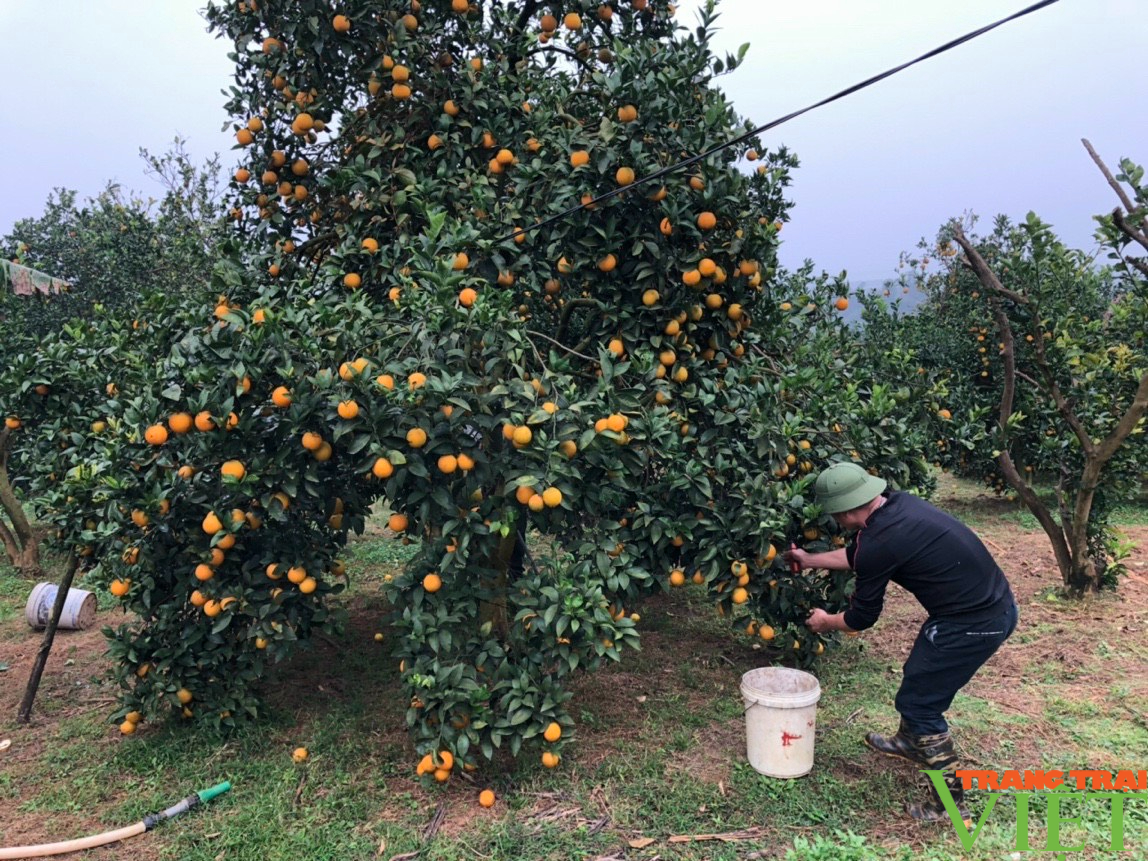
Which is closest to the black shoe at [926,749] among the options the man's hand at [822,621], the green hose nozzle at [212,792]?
the man's hand at [822,621]

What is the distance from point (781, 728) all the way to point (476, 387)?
185 cm

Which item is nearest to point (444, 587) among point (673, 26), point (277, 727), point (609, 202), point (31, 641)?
point (277, 727)

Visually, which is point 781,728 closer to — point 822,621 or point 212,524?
point 822,621

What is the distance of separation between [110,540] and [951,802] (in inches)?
141

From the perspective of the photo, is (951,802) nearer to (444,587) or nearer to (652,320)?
(444,587)

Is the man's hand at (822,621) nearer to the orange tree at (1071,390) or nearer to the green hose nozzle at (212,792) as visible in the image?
the orange tree at (1071,390)

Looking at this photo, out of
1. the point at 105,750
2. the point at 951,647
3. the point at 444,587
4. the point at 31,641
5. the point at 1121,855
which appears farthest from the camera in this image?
the point at 31,641

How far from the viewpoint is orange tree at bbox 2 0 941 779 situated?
122 inches

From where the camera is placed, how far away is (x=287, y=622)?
3.54m

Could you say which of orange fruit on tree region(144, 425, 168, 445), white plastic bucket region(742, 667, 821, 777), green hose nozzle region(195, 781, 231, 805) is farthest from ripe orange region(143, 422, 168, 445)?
white plastic bucket region(742, 667, 821, 777)

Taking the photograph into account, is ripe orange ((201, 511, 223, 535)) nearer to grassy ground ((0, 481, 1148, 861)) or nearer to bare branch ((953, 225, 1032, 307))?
grassy ground ((0, 481, 1148, 861))

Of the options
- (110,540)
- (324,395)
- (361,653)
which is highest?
(324,395)

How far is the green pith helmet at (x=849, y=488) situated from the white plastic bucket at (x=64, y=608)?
5.02 metres

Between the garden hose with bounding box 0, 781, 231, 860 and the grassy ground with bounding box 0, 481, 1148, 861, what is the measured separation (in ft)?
0.18
